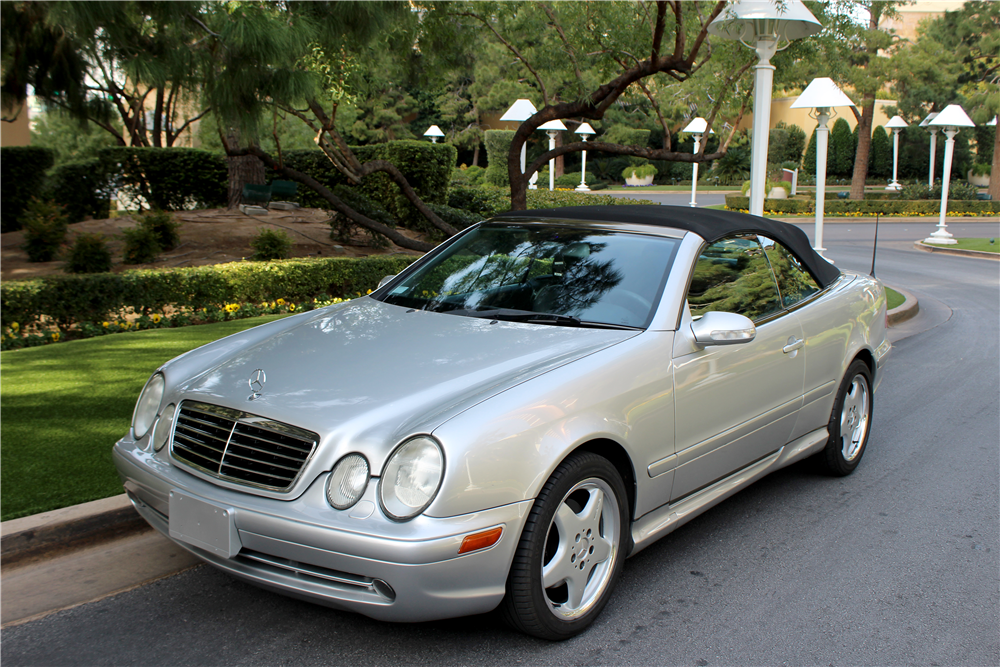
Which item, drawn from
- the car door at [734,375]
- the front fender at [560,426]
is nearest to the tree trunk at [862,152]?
the car door at [734,375]

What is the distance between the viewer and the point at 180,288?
9.44 m

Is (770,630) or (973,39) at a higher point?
(973,39)

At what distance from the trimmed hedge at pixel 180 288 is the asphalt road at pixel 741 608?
20.2 feet

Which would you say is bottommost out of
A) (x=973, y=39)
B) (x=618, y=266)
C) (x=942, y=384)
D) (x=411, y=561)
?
(x=942, y=384)

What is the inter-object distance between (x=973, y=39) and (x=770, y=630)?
165 ft

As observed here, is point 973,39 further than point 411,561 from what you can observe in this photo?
Yes

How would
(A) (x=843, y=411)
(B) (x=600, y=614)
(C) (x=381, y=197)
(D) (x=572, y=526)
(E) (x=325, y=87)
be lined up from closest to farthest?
1. (D) (x=572, y=526)
2. (B) (x=600, y=614)
3. (A) (x=843, y=411)
4. (E) (x=325, y=87)
5. (C) (x=381, y=197)

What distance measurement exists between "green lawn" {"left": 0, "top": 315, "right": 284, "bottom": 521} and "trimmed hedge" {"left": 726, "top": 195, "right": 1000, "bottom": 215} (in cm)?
A: 2669

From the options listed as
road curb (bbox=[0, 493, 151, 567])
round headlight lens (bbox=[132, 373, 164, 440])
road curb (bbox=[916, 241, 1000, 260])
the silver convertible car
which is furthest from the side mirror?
road curb (bbox=[916, 241, 1000, 260])

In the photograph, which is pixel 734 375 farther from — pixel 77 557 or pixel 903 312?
pixel 903 312

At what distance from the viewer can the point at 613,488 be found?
127 inches

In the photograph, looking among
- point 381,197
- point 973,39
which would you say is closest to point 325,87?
point 381,197

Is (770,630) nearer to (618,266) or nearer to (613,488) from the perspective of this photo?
(613,488)

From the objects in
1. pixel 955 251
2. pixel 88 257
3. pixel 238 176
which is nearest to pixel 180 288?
pixel 88 257
